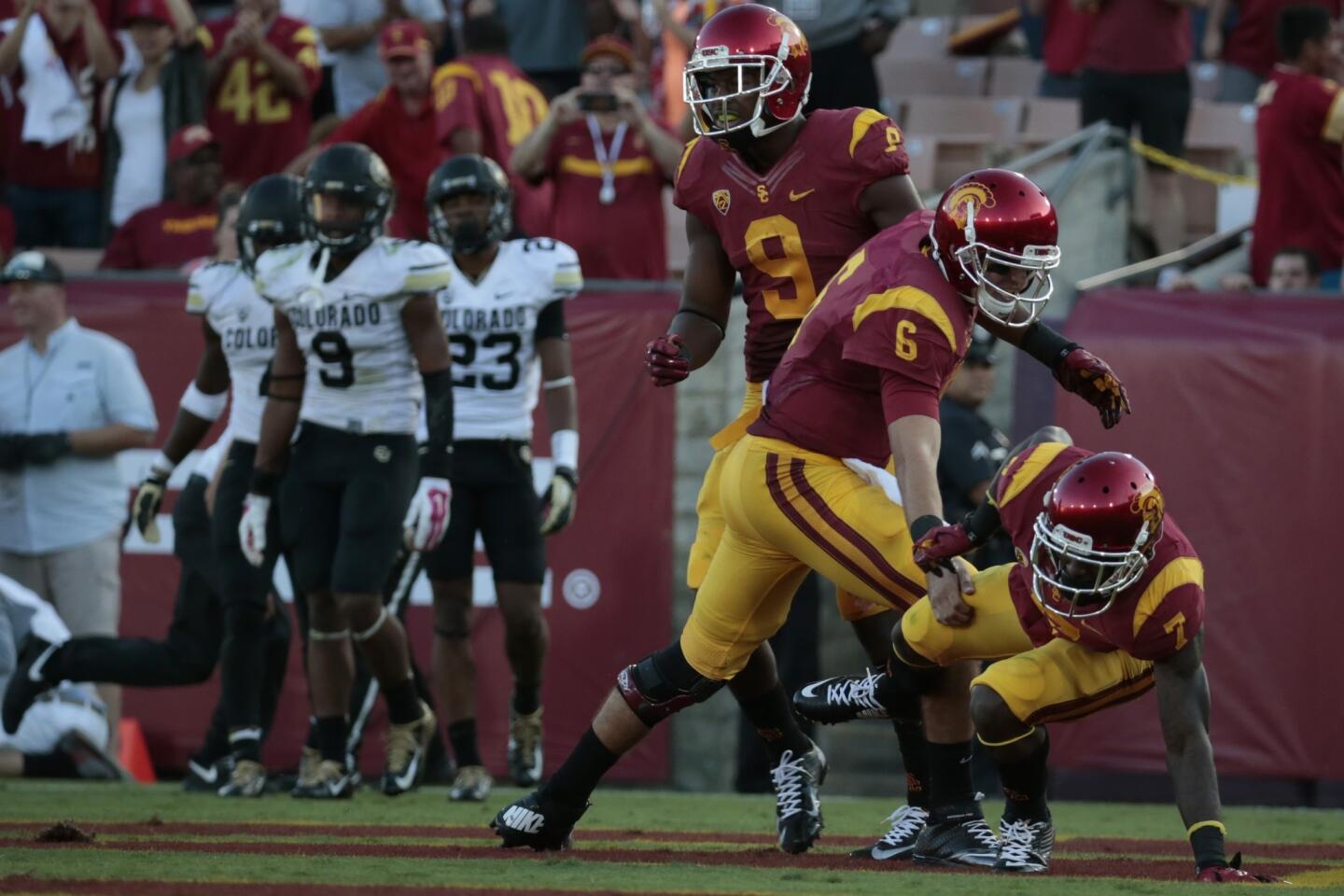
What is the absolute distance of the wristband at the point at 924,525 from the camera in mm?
4218

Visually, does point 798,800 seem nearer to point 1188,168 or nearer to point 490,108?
point 490,108

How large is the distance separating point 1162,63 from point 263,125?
4087 millimetres

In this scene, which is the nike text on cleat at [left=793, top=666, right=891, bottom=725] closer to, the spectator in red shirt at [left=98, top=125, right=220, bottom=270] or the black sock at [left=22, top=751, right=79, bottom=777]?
the black sock at [left=22, top=751, right=79, bottom=777]

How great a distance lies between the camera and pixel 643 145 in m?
9.02

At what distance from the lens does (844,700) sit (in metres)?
4.82

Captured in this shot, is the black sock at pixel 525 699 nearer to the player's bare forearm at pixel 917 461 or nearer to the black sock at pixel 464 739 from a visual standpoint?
the black sock at pixel 464 739

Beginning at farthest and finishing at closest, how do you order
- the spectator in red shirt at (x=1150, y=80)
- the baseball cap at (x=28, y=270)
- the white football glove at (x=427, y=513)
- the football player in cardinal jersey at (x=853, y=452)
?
the spectator in red shirt at (x=1150, y=80)
the baseball cap at (x=28, y=270)
the white football glove at (x=427, y=513)
the football player in cardinal jersey at (x=853, y=452)

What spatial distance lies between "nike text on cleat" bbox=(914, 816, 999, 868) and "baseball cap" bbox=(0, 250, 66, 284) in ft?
15.9

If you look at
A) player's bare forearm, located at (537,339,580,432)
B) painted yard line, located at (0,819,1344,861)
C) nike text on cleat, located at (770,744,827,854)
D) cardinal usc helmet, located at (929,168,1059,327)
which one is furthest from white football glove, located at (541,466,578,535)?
cardinal usc helmet, located at (929,168,1059,327)

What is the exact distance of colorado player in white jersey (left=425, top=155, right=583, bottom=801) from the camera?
711 cm

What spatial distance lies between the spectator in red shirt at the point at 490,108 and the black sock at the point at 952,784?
494cm

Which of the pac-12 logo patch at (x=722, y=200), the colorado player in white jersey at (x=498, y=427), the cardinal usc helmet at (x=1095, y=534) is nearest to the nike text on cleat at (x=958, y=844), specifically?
the cardinal usc helmet at (x=1095, y=534)

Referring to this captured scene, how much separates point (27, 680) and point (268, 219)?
1776mm

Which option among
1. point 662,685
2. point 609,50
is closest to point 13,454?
point 609,50
